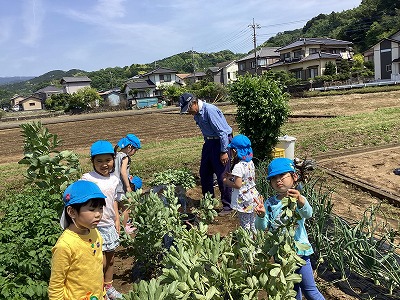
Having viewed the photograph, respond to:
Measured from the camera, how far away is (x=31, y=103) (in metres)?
86.7

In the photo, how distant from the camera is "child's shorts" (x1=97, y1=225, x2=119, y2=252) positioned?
3123 mm

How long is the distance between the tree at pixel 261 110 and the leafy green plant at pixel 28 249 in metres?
3.93

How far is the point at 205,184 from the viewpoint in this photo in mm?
5328

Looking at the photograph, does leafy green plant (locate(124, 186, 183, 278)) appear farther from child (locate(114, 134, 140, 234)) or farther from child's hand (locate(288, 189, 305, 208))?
child's hand (locate(288, 189, 305, 208))

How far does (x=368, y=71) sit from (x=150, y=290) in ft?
167

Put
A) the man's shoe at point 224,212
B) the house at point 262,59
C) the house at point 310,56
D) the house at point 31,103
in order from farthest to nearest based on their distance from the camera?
the house at point 31,103 → the house at point 262,59 → the house at point 310,56 → the man's shoe at point 224,212

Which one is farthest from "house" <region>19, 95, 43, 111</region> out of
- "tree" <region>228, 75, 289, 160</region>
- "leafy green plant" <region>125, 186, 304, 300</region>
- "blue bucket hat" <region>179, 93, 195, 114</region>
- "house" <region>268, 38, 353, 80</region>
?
"leafy green plant" <region>125, 186, 304, 300</region>

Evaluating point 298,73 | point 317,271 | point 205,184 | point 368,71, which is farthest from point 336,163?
point 298,73

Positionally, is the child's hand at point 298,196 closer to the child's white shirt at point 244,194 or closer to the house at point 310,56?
the child's white shirt at point 244,194

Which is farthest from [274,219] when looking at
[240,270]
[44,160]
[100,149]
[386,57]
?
[386,57]

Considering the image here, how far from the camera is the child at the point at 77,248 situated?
2082mm

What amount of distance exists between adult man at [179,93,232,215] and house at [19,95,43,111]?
9052 cm

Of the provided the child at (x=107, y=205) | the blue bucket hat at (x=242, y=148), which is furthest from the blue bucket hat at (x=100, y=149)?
the blue bucket hat at (x=242, y=148)

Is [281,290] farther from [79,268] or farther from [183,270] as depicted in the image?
[79,268]
